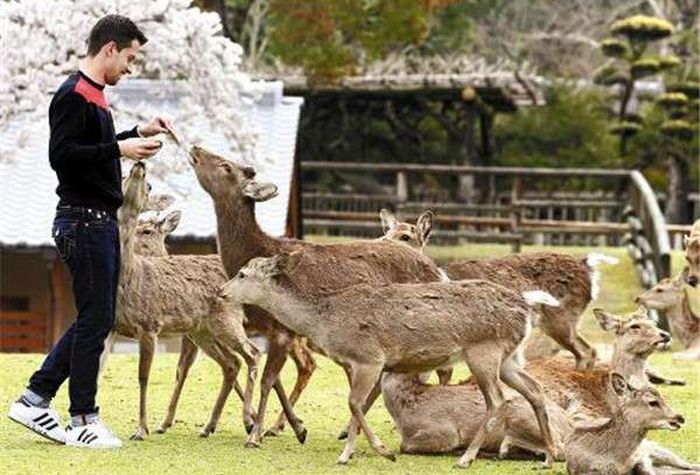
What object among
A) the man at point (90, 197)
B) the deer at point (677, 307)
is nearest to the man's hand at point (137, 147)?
the man at point (90, 197)

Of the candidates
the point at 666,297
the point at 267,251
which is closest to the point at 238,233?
the point at 267,251

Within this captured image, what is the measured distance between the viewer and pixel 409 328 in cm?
1018

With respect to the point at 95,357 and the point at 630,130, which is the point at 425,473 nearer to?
the point at 95,357

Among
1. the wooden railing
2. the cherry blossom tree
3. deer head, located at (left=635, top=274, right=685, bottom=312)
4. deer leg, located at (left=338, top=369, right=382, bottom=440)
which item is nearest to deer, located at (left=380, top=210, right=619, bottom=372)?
deer leg, located at (left=338, top=369, right=382, bottom=440)

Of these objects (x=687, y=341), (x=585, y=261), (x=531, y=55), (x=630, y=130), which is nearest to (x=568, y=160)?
(x=630, y=130)

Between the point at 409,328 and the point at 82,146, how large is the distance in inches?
78.5

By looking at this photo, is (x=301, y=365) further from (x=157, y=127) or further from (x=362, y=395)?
(x=157, y=127)

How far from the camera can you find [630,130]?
3784 cm

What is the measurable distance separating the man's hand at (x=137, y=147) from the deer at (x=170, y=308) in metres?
0.83

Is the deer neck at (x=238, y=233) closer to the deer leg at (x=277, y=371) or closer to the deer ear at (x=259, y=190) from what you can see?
the deer ear at (x=259, y=190)

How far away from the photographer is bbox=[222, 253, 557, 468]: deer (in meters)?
10.1

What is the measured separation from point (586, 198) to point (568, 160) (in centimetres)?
410

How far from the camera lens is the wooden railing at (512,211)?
29938 mm

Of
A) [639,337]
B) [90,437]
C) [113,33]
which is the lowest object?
[90,437]
